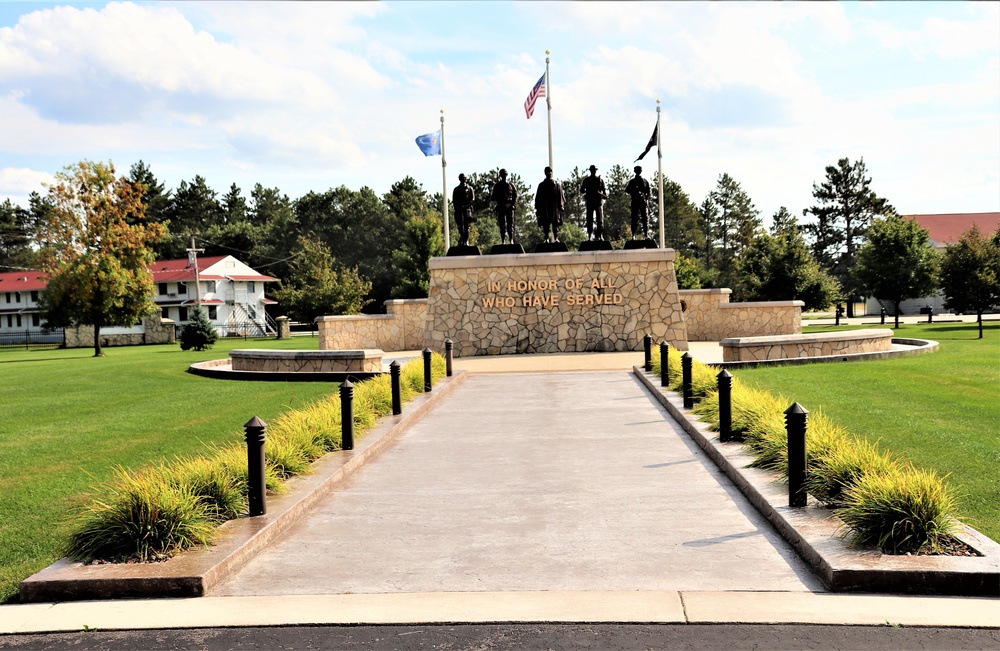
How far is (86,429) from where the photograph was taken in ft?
43.5

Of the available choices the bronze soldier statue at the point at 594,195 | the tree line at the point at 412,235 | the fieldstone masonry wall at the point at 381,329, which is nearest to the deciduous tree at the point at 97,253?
the tree line at the point at 412,235

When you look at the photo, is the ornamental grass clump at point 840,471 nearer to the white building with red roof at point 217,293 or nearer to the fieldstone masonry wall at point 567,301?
the fieldstone masonry wall at point 567,301

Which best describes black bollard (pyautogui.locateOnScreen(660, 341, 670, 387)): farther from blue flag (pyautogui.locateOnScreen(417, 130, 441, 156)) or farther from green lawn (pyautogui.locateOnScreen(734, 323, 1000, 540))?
blue flag (pyautogui.locateOnScreen(417, 130, 441, 156))

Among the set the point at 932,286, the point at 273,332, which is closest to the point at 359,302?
the point at 273,332

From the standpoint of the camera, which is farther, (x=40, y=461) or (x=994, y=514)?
(x=40, y=461)

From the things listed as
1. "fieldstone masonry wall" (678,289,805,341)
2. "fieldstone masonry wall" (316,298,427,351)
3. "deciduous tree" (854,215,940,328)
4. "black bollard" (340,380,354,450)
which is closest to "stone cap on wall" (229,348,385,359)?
"fieldstone masonry wall" (316,298,427,351)

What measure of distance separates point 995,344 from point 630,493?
74.4ft

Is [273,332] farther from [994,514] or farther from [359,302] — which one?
[994,514]

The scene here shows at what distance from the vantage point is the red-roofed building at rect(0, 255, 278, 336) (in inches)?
2697

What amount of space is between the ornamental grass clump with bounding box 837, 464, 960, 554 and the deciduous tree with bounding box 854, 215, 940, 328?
44055mm

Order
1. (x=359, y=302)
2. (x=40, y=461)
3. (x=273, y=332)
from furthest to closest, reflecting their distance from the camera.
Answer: (x=273, y=332) → (x=359, y=302) → (x=40, y=461)

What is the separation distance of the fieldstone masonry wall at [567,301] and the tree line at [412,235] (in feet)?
67.6

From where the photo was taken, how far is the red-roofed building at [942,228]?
77.3 meters

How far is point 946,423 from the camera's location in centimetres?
1132
